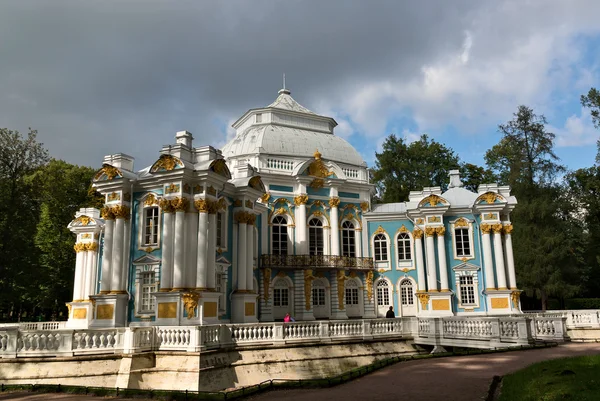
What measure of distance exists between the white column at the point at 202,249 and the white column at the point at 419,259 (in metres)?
12.9

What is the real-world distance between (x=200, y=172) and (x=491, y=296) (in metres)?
15.5

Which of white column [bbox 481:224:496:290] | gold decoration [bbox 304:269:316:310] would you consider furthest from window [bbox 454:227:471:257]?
gold decoration [bbox 304:269:316:310]

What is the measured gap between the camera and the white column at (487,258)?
2427cm

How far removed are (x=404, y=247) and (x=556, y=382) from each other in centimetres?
1898

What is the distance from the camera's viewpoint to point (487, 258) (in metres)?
24.5

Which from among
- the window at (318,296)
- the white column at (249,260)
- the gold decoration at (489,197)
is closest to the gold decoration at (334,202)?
the window at (318,296)

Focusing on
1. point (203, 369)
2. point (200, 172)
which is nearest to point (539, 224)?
point (200, 172)

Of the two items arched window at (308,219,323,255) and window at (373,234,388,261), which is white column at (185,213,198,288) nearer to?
arched window at (308,219,323,255)

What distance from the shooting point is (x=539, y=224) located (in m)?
30.0

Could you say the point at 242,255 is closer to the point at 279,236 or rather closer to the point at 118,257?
the point at 118,257

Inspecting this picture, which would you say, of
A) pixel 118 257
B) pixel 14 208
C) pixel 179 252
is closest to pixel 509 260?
pixel 179 252

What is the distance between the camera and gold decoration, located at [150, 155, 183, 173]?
17.0 meters

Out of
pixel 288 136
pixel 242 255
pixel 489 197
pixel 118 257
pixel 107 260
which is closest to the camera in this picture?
pixel 118 257

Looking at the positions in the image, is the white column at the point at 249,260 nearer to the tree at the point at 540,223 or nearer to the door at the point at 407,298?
the door at the point at 407,298
